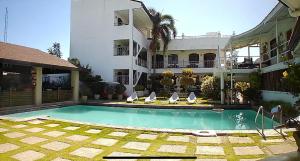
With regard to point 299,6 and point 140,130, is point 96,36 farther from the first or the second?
point 299,6

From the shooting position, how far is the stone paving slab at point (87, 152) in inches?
197

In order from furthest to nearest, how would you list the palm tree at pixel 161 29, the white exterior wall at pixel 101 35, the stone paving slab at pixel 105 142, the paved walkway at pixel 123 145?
the palm tree at pixel 161 29, the white exterior wall at pixel 101 35, the stone paving slab at pixel 105 142, the paved walkway at pixel 123 145

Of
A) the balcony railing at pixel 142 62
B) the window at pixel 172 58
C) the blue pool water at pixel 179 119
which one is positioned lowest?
the blue pool water at pixel 179 119

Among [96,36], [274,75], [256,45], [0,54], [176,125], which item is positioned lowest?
[176,125]

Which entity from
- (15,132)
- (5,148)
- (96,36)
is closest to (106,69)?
(96,36)

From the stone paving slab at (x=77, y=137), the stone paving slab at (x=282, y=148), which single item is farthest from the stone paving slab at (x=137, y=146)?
the stone paving slab at (x=282, y=148)

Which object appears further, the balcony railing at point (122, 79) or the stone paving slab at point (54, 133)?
the balcony railing at point (122, 79)

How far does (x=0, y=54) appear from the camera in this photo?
1303 cm

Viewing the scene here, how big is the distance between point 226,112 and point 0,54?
1325 centimetres

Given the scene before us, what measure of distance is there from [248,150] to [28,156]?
181 inches

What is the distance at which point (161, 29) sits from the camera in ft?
89.9

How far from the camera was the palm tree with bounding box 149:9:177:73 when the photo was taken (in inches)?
1068

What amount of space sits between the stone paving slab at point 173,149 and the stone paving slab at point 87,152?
4.44 feet

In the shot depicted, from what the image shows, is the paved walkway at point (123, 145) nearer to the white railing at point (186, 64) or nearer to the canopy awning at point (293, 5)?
the canopy awning at point (293, 5)
